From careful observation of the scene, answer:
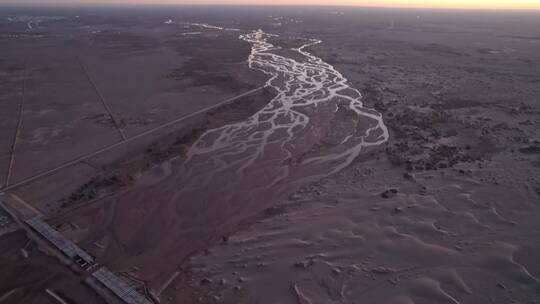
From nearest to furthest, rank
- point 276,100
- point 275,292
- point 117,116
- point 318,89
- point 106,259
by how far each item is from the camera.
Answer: point 275,292, point 106,259, point 117,116, point 276,100, point 318,89

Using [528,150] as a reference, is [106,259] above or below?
below

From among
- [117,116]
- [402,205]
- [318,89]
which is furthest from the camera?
[318,89]

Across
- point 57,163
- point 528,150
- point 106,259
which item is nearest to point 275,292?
point 106,259

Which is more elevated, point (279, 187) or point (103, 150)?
point (279, 187)

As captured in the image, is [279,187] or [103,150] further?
[103,150]

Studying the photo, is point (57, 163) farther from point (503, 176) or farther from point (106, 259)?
point (503, 176)

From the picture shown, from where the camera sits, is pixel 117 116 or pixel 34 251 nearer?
pixel 34 251

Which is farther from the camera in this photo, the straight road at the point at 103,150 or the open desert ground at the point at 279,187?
the straight road at the point at 103,150

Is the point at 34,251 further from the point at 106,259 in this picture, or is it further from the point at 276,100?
the point at 276,100

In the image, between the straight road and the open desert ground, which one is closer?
the open desert ground
